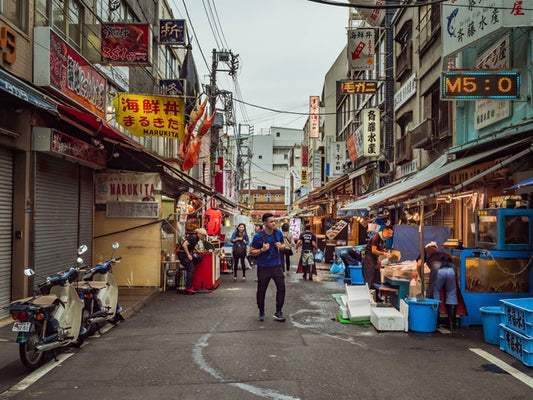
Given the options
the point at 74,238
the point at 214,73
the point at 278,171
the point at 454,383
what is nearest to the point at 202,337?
the point at 454,383

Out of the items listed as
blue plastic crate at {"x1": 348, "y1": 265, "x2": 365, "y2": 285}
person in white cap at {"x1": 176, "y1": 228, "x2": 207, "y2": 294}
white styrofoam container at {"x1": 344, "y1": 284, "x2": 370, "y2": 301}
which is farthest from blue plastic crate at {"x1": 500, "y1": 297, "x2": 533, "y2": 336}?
person in white cap at {"x1": 176, "y1": 228, "x2": 207, "y2": 294}

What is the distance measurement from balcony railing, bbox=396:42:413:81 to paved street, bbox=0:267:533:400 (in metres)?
12.2

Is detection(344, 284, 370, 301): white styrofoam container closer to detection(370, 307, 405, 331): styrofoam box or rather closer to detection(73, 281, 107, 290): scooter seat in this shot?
detection(370, 307, 405, 331): styrofoam box

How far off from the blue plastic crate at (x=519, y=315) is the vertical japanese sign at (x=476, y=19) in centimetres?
515

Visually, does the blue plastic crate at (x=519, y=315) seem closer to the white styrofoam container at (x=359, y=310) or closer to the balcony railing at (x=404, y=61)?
the white styrofoam container at (x=359, y=310)

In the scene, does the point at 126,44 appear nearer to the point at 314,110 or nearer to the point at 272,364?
the point at 272,364

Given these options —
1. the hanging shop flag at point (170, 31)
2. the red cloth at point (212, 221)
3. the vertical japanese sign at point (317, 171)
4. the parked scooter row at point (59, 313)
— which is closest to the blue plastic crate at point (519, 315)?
the parked scooter row at point (59, 313)

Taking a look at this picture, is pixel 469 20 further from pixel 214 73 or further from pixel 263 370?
pixel 214 73

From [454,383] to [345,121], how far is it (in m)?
30.8

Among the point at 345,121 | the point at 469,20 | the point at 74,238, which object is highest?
the point at 345,121

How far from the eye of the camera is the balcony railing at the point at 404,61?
59.6ft

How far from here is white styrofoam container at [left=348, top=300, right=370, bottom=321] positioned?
352 inches

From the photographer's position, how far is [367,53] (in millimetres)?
20547

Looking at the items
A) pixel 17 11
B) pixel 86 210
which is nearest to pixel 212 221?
pixel 86 210
